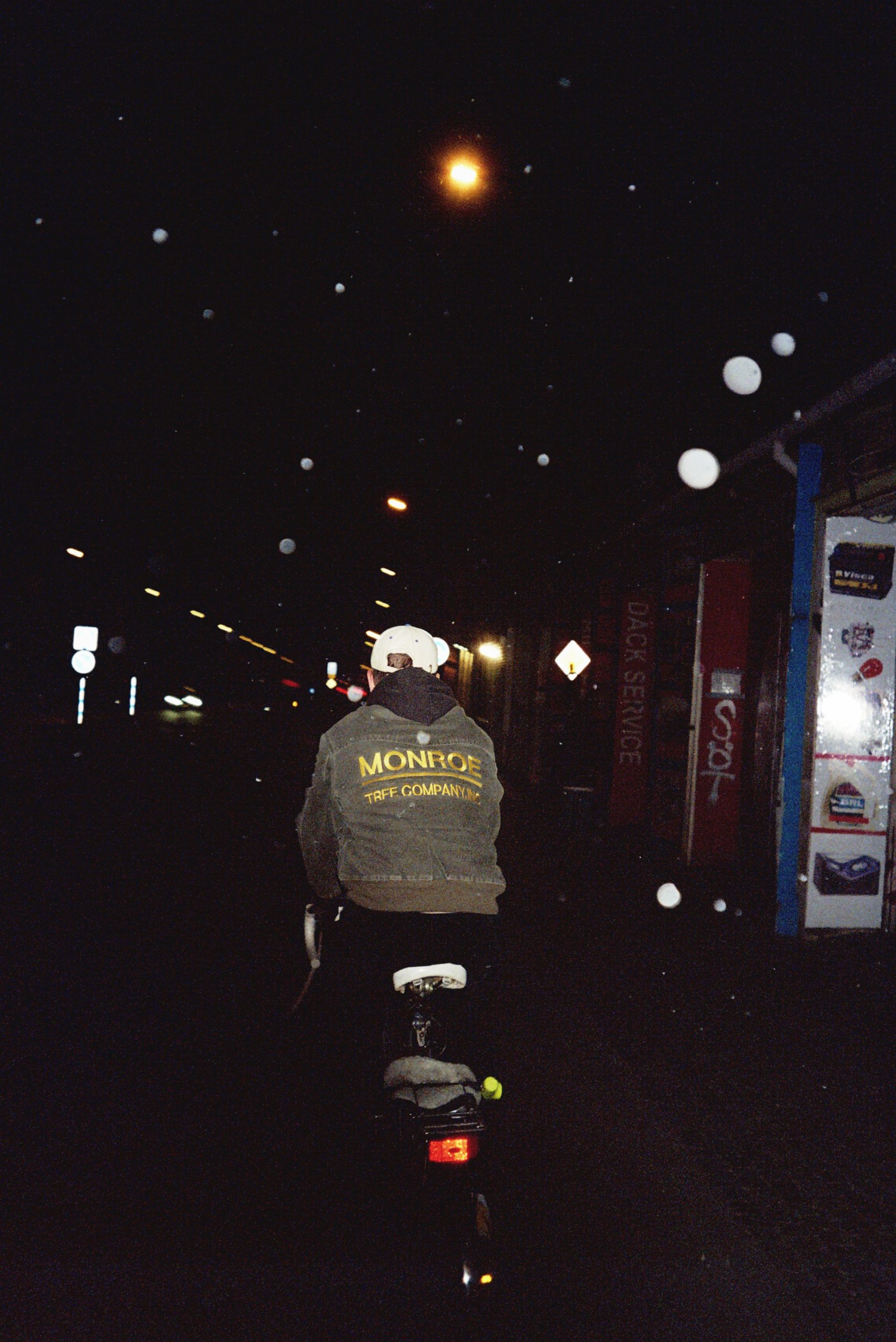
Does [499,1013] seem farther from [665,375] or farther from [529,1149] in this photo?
[665,375]

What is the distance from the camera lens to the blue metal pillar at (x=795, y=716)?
30.2 feet

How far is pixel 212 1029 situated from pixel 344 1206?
2.08 m

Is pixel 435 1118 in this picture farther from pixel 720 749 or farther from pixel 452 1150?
pixel 720 749

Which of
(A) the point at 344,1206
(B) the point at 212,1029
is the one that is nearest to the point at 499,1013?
(B) the point at 212,1029

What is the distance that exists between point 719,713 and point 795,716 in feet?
12.3

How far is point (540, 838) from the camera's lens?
15.4 metres

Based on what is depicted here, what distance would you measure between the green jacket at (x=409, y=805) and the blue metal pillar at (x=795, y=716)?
20.3 feet

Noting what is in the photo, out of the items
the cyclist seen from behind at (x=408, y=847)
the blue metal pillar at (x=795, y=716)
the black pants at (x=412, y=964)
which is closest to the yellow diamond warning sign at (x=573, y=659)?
the blue metal pillar at (x=795, y=716)

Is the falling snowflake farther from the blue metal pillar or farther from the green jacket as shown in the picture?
the green jacket

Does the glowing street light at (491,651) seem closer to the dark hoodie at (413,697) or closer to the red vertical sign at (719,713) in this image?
the red vertical sign at (719,713)

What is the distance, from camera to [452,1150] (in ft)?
9.98

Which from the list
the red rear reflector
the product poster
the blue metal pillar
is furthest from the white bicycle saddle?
the blue metal pillar

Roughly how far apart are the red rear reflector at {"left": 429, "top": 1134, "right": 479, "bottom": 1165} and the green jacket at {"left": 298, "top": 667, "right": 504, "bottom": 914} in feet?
2.29

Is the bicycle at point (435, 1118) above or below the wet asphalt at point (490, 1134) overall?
above
